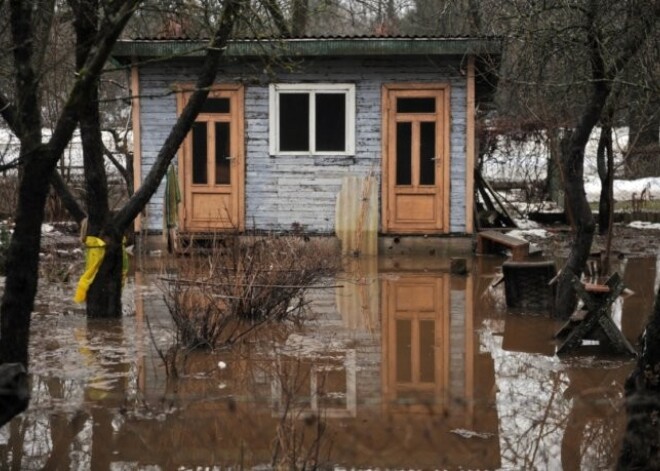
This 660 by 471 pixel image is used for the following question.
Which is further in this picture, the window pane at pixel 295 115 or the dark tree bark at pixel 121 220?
the window pane at pixel 295 115

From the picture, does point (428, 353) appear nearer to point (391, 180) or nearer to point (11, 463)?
point (11, 463)

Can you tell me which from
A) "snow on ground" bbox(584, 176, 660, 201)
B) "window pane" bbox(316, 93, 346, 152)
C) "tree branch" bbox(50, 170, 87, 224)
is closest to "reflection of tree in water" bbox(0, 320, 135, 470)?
"tree branch" bbox(50, 170, 87, 224)

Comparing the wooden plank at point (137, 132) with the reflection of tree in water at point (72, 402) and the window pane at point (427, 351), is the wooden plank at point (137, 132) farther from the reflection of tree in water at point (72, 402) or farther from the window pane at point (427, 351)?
the window pane at point (427, 351)

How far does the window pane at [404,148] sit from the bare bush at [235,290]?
6.40 meters

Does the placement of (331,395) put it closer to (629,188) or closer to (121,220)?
(121,220)

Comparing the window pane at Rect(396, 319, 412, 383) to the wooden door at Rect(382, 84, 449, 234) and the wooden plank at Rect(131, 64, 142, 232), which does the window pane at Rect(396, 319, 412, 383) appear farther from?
the wooden plank at Rect(131, 64, 142, 232)

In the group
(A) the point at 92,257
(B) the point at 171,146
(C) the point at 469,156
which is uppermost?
(C) the point at 469,156

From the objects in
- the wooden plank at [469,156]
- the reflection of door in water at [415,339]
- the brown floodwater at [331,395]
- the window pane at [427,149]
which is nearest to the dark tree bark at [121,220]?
the brown floodwater at [331,395]

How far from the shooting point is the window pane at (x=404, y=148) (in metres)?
16.6

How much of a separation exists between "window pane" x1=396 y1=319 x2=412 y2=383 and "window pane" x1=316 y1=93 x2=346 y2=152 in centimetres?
664

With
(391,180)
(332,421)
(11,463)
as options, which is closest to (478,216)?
(391,180)

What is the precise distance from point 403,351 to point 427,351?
9.4 inches

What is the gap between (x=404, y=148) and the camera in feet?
54.4

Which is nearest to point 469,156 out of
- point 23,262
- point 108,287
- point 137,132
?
point 137,132
